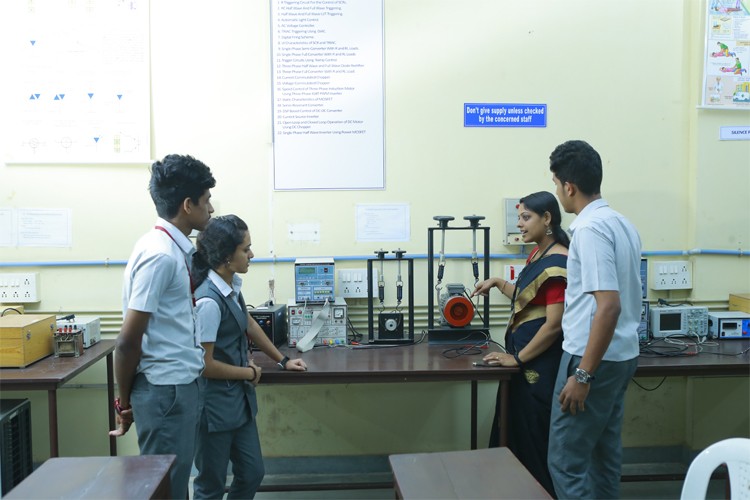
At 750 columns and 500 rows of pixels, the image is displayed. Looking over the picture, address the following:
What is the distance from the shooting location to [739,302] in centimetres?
302

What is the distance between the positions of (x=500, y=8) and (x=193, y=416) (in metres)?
2.58

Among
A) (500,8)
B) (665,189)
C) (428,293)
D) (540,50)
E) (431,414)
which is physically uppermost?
(500,8)

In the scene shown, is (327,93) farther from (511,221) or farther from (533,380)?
(533,380)

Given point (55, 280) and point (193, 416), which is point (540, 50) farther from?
point (55, 280)

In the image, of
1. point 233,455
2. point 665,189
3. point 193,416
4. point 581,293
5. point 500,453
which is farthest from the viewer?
point 665,189

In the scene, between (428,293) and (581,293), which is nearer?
(581,293)

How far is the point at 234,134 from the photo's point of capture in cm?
299

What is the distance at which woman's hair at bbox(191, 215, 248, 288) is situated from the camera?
201cm

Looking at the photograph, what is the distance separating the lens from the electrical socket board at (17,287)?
2916 mm

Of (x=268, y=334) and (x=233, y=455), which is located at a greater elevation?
(x=268, y=334)

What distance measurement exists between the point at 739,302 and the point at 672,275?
14.4 inches

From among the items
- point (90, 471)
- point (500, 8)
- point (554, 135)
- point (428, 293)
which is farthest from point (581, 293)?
point (500, 8)

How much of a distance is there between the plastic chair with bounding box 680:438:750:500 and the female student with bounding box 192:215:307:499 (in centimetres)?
144

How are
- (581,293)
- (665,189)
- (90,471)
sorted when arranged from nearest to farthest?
(90,471) → (581,293) → (665,189)
